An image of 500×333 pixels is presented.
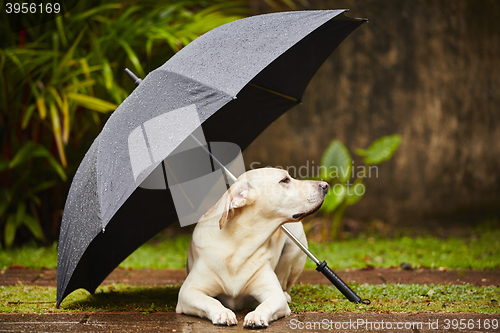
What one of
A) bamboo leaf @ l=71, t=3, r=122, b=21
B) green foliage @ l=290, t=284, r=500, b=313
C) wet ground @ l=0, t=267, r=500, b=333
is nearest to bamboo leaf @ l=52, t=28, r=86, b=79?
bamboo leaf @ l=71, t=3, r=122, b=21

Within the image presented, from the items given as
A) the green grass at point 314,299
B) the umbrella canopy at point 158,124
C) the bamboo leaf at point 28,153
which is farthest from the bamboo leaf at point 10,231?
the umbrella canopy at point 158,124

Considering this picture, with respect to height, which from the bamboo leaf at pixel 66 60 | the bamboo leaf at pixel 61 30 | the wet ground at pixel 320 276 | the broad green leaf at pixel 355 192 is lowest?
the wet ground at pixel 320 276

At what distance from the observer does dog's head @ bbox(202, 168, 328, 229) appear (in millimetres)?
2770

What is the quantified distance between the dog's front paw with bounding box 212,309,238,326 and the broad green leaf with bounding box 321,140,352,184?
11.0 feet

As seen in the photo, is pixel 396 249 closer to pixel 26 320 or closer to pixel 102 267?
pixel 102 267

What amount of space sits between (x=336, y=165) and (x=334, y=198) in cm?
44

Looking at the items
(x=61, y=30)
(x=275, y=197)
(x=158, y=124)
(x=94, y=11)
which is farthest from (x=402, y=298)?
(x=61, y=30)

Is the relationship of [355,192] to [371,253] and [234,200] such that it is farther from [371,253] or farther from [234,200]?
[234,200]

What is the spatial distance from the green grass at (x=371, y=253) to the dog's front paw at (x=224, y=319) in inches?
83.9

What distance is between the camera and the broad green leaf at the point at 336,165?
18.7ft

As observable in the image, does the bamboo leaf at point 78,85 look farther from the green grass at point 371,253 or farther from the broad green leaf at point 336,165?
the broad green leaf at point 336,165

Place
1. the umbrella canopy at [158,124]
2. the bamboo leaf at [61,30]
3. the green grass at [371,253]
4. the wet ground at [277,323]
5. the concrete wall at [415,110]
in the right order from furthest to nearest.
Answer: the concrete wall at [415,110] < the bamboo leaf at [61,30] < the green grass at [371,253] < the wet ground at [277,323] < the umbrella canopy at [158,124]

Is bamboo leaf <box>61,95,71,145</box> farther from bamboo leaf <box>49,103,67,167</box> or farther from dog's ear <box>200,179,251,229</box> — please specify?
dog's ear <box>200,179,251,229</box>

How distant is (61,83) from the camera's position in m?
5.21
